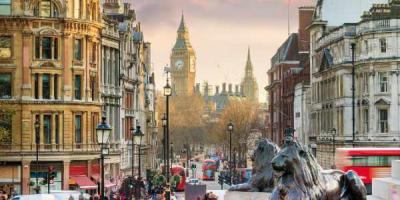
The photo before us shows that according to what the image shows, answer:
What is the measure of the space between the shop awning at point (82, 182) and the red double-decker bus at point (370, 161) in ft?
71.3

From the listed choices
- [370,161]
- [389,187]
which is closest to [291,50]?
[370,161]

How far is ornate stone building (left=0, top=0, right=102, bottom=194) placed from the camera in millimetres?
59938

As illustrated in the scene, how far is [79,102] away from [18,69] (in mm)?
4656

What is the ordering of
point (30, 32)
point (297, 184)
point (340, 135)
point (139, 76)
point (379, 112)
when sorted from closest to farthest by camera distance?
point (297, 184) < point (30, 32) < point (379, 112) < point (340, 135) < point (139, 76)

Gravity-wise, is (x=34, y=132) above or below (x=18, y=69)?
below

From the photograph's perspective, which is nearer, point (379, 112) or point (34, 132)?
point (34, 132)

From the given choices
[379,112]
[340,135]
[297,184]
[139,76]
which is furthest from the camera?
[139,76]

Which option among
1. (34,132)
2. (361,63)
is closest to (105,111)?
(34,132)

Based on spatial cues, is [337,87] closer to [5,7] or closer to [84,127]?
[84,127]

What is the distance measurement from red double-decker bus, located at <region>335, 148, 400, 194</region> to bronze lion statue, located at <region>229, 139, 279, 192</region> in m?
23.6

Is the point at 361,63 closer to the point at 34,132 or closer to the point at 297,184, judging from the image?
the point at 34,132

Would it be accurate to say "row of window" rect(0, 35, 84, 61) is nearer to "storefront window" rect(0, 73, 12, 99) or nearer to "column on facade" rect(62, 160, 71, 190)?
"storefront window" rect(0, 73, 12, 99)

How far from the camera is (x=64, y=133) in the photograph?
61562 mm

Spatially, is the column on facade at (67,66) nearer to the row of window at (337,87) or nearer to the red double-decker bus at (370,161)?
the red double-decker bus at (370,161)
